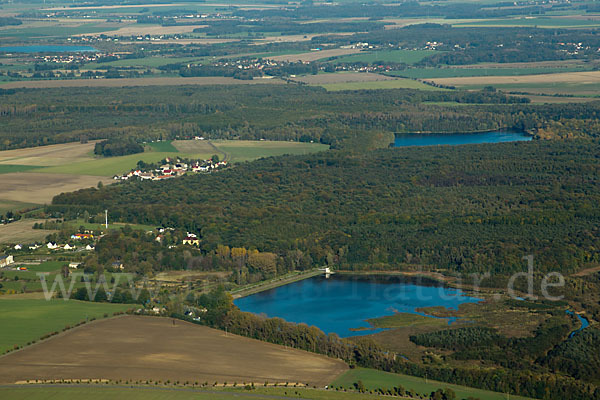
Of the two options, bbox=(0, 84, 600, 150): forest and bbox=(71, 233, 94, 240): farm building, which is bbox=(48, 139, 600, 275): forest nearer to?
bbox=(71, 233, 94, 240): farm building

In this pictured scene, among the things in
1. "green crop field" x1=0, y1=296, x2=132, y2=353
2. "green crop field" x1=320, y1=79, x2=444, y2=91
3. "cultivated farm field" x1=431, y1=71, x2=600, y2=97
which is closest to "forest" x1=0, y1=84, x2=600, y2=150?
"green crop field" x1=320, y1=79, x2=444, y2=91

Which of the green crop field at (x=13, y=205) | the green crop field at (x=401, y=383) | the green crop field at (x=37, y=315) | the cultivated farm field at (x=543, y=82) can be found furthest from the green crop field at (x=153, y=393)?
the cultivated farm field at (x=543, y=82)

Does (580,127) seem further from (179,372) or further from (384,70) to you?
(179,372)

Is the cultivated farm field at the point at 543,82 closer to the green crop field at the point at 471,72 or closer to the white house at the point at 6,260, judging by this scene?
the green crop field at the point at 471,72

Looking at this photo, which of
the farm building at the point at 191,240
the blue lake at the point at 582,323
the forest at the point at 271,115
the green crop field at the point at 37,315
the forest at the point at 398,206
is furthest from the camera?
the forest at the point at 271,115

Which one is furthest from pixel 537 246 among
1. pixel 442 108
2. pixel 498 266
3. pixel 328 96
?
pixel 328 96

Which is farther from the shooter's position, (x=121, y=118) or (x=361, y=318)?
(x=121, y=118)
